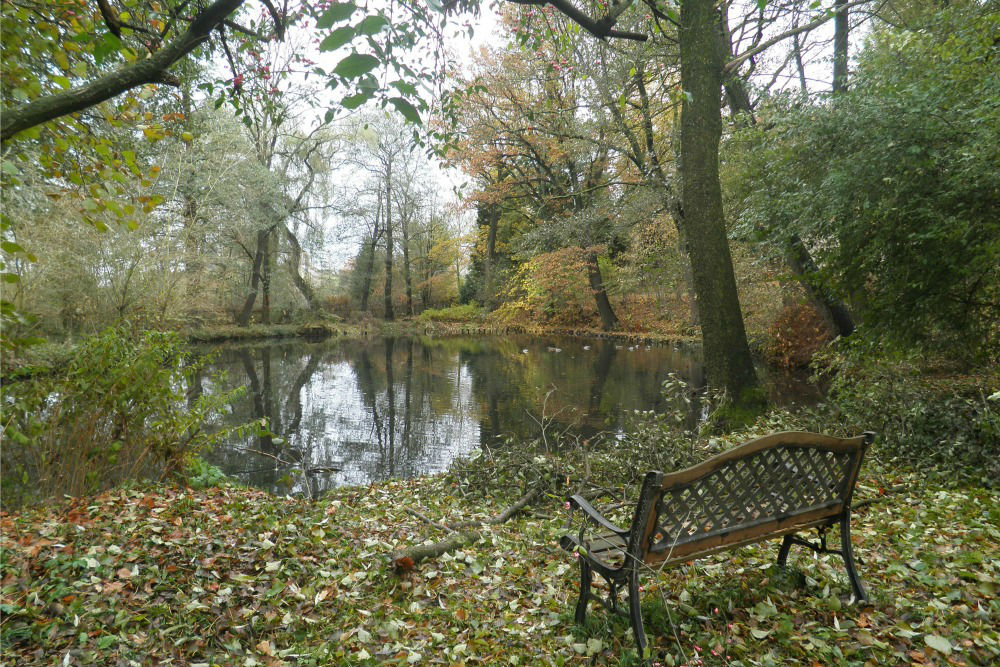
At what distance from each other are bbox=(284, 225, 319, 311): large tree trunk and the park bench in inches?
1001

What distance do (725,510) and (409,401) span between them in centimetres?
848

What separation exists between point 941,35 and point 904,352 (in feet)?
12.9

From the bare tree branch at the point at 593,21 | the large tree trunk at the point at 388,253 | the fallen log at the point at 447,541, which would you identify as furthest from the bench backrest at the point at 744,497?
the large tree trunk at the point at 388,253

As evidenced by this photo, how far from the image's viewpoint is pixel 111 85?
2395 mm

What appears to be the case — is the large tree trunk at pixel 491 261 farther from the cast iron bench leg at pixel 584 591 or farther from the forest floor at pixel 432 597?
the cast iron bench leg at pixel 584 591

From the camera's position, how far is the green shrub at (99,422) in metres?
4.11

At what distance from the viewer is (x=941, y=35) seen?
243 inches

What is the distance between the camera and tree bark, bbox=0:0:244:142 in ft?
7.01

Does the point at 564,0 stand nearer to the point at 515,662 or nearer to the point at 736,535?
the point at 736,535

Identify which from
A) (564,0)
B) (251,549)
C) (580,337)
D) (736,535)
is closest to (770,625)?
(736,535)

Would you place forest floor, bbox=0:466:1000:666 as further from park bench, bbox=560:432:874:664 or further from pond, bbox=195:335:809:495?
pond, bbox=195:335:809:495

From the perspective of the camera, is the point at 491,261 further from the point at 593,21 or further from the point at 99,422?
the point at 593,21

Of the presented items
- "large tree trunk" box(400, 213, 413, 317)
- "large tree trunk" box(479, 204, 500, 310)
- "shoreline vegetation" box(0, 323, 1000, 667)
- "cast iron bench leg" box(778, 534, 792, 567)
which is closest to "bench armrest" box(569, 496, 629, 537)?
"shoreline vegetation" box(0, 323, 1000, 667)

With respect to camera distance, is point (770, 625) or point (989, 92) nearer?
point (770, 625)
